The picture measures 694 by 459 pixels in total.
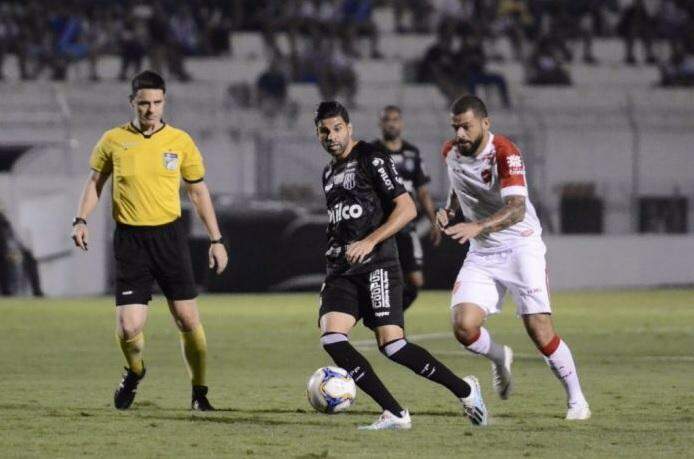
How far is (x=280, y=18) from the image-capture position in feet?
99.6

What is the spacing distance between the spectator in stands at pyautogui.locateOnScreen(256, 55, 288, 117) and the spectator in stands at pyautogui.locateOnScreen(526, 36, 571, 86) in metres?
5.76

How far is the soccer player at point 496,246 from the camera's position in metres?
8.80

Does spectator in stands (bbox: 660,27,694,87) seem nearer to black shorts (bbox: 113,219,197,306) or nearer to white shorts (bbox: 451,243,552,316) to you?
white shorts (bbox: 451,243,552,316)

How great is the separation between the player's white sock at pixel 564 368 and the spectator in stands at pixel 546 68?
22.5 metres

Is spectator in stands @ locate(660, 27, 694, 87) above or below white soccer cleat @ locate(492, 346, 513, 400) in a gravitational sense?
below

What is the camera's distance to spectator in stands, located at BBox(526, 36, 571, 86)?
31.1 meters

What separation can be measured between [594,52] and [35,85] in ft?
42.2

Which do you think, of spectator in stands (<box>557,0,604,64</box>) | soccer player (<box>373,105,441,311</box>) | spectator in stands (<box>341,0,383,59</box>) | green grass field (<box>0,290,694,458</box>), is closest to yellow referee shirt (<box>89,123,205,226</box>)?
green grass field (<box>0,290,694,458</box>)

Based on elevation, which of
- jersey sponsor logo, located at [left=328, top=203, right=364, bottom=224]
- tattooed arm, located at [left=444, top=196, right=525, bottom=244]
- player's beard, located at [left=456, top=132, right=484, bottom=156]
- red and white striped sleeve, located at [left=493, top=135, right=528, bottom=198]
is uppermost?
player's beard, located at [left=456, top=132, right=484, bottom=156]

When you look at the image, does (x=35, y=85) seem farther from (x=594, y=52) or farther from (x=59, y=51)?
(x=594, y=52)

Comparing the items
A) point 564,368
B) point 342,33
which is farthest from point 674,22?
point 564,368

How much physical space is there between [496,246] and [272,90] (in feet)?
61.8

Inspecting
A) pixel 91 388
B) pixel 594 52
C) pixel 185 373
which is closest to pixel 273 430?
pixel 91 388

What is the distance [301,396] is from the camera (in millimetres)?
10445
